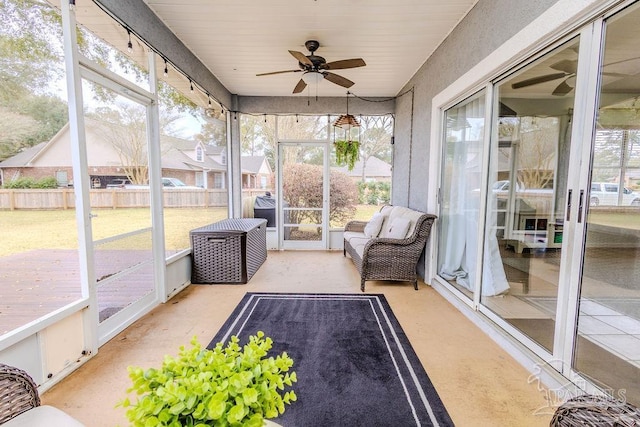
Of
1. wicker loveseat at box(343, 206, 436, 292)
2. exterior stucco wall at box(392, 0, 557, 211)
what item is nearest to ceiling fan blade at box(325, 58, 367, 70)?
exterior stucco wall at box(392, 0, 557, 211)

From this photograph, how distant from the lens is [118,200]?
255 cm

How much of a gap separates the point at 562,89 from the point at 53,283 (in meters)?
3.68

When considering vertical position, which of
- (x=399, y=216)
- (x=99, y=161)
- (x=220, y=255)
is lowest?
(x=220, y=255)

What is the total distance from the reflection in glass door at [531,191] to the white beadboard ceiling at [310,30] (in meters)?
1.05

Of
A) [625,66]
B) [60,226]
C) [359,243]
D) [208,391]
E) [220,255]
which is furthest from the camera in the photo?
[359,243]

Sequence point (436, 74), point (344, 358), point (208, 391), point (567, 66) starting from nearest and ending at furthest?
point (208, 391) → point (567, 66) → point (344, 358) → point (436, 74)

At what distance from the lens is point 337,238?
5797mm

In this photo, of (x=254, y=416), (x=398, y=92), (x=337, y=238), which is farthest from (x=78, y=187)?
(x=398, y=92)

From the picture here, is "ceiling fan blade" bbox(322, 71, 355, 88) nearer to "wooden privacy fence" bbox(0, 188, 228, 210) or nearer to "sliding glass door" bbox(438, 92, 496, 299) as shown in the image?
"sliding glass door" bbox(438, 92, 496, 299)

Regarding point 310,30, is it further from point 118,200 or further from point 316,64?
point 118,200

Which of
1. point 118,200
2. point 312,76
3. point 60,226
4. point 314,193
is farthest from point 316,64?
point 314,193

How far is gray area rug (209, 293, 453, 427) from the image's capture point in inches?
64.9

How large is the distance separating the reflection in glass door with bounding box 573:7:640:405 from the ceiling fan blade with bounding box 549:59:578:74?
0.63 ft

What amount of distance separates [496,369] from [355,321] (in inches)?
45.4
